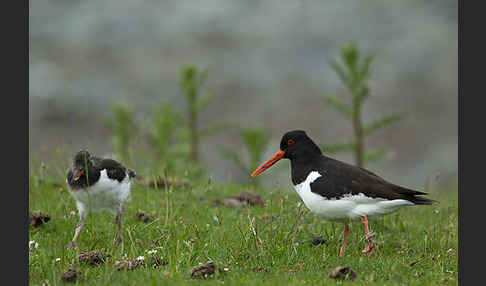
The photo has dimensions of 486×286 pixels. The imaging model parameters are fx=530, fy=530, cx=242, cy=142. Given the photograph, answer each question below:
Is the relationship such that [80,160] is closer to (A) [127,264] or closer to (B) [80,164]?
(B) [80,164]

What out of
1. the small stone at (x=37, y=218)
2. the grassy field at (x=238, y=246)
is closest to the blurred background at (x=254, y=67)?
the grassy field at (x=238, y=246)

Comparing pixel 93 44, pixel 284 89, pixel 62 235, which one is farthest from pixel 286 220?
pixel 93 44

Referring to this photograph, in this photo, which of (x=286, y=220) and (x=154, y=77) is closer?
(x=286, y=220)

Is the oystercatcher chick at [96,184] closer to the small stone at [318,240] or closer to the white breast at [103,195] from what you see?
the white breast at [103,195]

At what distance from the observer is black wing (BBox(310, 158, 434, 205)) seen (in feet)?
22.0

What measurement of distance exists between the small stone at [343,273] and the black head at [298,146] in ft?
7.04

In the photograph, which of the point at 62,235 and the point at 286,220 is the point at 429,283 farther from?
the point at 62,235

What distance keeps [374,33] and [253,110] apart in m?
6.73

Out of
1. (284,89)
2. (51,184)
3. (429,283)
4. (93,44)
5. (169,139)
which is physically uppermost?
(93,44)

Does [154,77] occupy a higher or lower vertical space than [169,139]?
higher

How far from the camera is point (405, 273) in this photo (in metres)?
6.00

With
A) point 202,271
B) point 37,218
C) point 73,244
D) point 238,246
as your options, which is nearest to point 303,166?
point 238,246

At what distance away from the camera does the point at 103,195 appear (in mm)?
7039

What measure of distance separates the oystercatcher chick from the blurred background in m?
11.2
